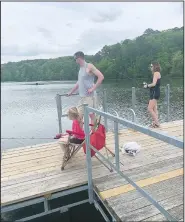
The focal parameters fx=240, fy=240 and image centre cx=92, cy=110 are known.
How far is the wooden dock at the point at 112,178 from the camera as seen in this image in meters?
2.65

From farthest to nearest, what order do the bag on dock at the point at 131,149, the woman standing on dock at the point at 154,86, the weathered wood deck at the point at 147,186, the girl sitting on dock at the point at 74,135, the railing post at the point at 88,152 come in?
1. the woman standing on dock at the point at 154,86
2. the bag on dock at the point at 131,149
3. the girl sitting on dock at the point at 74,135
4. the railing post at the point at 88,152
5. the weathered wood deck at the point at 147,186

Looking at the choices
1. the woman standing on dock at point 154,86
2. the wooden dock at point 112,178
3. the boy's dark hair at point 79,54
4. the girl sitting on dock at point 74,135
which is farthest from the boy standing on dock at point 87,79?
the woman standing on dock at point 154,86

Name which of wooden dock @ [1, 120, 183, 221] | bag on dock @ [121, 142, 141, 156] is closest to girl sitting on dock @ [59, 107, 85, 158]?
wooden dock @ [1, 120, 183, 221]

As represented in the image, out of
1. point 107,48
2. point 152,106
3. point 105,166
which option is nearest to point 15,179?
point 105,166

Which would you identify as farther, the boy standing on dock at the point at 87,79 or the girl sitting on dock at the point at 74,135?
the boy standing on dock at the point at 87,79

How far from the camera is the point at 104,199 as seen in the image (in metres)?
2.82

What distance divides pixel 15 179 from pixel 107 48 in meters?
15.7

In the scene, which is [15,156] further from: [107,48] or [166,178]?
[107,48]

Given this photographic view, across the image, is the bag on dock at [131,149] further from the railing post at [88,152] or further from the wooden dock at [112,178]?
the railing post at [88,152]

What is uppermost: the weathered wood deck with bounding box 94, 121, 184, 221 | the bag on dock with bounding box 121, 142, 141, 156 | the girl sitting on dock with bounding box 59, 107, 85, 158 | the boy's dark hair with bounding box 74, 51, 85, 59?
the boy's dark hair with bounding box 74, 51, 85, 59

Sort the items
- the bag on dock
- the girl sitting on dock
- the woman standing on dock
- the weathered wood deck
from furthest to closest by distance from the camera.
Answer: the woman standing on dock → the bag on dock → the girl sitting on dock → the weathered wood deck

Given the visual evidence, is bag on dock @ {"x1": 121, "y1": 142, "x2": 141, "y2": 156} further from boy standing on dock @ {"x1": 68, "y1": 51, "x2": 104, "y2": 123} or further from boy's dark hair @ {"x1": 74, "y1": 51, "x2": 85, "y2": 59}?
boy's dark hair @ {"x1": 74, "y1": 51, "x2": 85, "y2": 59}

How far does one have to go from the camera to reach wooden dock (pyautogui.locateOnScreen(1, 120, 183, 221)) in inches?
104

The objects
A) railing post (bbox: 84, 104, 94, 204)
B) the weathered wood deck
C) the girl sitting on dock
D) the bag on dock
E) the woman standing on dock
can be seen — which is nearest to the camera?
the weathered wood deck
